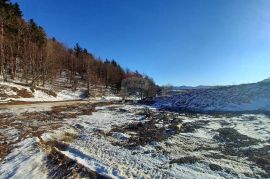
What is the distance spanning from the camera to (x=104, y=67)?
333ft

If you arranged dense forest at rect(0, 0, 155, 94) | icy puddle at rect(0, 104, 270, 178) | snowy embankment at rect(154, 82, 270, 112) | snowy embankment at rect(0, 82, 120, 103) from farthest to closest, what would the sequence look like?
1. dense forest at rect(0, 0, 155, 94)
2. snowy embankment at rect(0, 82, 120, 103)
3. snowy embankment at rect(154, 82, 270, 112)
4. icy puddle at rect(0, 104, 270, 178)

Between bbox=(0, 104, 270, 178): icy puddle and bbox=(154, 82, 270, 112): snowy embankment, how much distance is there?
11.9 metres

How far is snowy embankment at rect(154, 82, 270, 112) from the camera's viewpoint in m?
27.4

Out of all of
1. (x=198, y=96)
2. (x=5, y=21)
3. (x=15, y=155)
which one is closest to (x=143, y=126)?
(x=15, y=155)

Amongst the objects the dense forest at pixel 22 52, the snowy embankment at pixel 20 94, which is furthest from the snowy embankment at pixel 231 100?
the dense forest at pixel 22 52

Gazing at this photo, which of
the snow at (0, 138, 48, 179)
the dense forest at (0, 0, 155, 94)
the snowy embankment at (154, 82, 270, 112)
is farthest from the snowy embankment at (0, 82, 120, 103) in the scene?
the snow at (0, 138, 48, 179)

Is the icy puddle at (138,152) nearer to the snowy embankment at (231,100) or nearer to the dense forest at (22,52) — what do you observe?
the snowy embankment at (231,100)

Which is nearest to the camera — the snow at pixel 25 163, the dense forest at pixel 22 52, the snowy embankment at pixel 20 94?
the snow at pixel 25 163

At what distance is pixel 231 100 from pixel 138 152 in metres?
22.8

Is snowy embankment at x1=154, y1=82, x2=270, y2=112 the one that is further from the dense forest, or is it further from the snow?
the dense forest

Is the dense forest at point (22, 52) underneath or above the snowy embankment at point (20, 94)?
above

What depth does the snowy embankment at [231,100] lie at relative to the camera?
1080 inches

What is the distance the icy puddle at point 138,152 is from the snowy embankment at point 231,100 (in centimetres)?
1195

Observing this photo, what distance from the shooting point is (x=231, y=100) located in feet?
100
